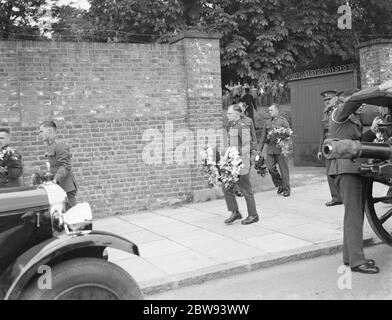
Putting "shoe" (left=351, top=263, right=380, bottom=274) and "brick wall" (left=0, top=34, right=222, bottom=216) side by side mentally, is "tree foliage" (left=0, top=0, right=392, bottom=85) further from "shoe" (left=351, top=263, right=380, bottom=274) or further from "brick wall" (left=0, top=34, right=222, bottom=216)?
"shoe" (left=351, top=263, right=380, bottom=274)

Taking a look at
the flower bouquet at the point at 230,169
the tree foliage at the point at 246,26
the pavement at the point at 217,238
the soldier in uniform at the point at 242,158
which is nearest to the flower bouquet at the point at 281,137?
the pavement at the point at 217,238

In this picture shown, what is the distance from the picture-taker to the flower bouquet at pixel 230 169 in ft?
24.3

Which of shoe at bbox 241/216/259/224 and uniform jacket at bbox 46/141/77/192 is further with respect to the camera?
shoe at bbox 241/216/259/224

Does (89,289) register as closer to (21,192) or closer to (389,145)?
(21,192)

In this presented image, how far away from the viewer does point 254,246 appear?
6.38 m

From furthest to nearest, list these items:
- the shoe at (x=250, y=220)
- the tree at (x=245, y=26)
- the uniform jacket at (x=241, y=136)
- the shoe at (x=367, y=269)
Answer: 1. the tree at (x=245, y=26)
2. the uniform jacket at (x=241, y=136)
3. the shoe at (x=250, y=220)
4. the shoe at (x=367, y=269)

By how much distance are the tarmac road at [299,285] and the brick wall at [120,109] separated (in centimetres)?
399

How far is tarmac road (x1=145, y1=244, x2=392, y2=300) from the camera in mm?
4758

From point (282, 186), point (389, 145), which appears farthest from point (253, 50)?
point (389, 145)

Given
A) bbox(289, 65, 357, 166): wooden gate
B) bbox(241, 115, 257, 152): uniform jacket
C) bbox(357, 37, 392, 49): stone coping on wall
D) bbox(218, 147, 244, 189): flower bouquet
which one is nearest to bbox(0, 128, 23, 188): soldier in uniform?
bbox(218, 147, 244, 189): flower bouquet

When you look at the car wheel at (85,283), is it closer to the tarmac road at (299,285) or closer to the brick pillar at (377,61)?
the tarmac road at (299,285)

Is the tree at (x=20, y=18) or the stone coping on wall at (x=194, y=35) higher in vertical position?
the tree at (x=20, y=18)

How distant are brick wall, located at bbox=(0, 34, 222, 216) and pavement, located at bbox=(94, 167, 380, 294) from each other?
0.64 metres

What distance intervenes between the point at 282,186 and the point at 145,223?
3.10 meters
